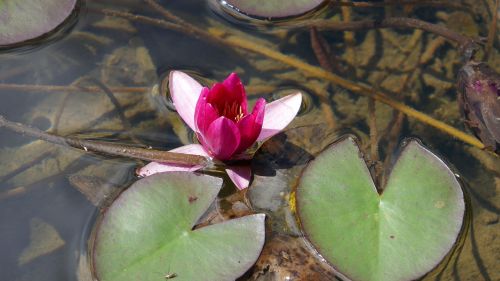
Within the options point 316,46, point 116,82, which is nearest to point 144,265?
point 116,82

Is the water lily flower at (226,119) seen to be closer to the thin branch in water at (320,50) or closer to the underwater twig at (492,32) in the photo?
the thin branch in water at (320,50)

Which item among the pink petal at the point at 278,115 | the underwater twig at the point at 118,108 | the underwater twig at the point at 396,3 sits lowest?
the underwater twig at the point at 118,108

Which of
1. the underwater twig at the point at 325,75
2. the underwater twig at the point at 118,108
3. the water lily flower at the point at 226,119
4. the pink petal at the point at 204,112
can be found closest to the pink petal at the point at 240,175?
the water lily flower at the point at 226,119

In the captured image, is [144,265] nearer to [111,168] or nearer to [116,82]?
[111,168]

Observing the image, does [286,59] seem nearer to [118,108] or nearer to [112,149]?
[118,108]

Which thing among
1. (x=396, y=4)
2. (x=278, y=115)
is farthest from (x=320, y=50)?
(x=278, y=115)

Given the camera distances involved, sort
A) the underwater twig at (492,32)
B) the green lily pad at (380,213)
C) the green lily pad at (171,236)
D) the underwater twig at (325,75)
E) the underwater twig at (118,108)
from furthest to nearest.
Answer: the underwater twig at (492,32) → the underwater twig at (325,75) → the underwater twig at (118,108) → the green lily pad at (380,213) → the green lily pad at (171,236)
